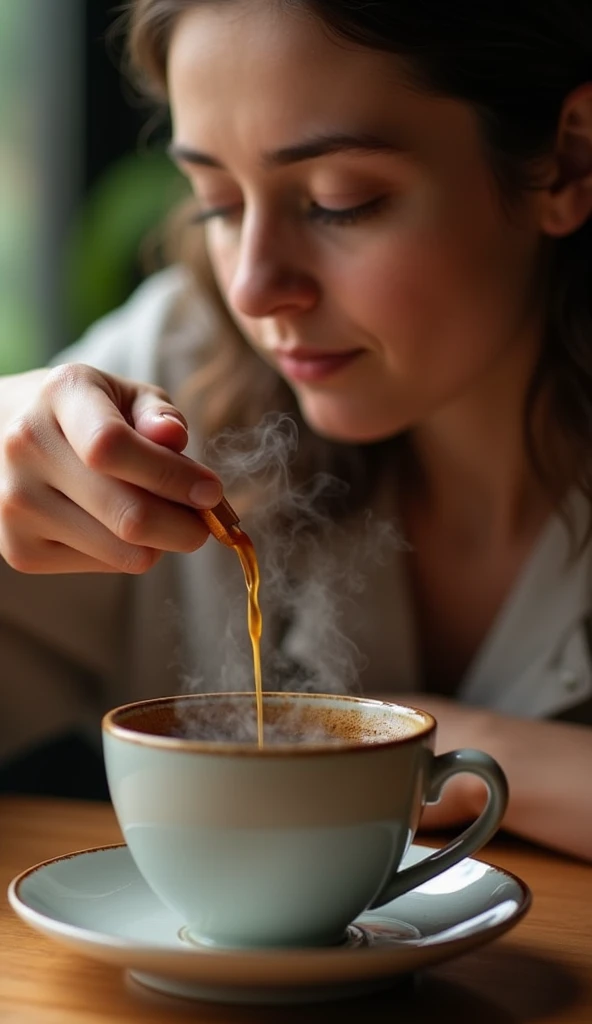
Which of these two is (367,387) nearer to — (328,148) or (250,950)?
(328,148)

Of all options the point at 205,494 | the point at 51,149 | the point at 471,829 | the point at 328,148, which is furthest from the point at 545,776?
the point at 51,149

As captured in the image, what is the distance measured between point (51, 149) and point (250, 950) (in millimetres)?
2864

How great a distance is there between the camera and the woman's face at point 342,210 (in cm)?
122

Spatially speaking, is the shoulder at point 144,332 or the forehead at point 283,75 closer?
the forehead at point 283,75

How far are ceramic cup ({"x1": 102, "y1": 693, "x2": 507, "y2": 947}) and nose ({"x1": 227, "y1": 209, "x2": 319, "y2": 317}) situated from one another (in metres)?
0.59

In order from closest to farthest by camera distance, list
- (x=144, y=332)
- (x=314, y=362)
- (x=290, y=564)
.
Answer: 1. (x=314, y=362)
2. (x=290, y=564)
3. (x=144, y=332)

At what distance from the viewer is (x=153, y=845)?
2.39ft

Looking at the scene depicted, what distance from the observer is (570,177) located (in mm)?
1427

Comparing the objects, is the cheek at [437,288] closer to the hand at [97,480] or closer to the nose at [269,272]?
the nose at [269,272]

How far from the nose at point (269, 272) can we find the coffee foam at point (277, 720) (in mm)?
Answer: 551

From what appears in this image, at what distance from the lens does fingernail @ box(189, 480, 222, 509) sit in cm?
85

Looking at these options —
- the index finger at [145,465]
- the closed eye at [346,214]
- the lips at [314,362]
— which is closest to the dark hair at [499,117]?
the closed eye at [346,214]

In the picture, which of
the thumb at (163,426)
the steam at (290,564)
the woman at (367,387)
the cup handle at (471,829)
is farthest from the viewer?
the steam at (290,564)

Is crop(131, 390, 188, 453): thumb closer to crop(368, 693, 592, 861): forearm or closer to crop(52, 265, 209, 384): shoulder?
crop(368, 693, 592, 861): forearm
